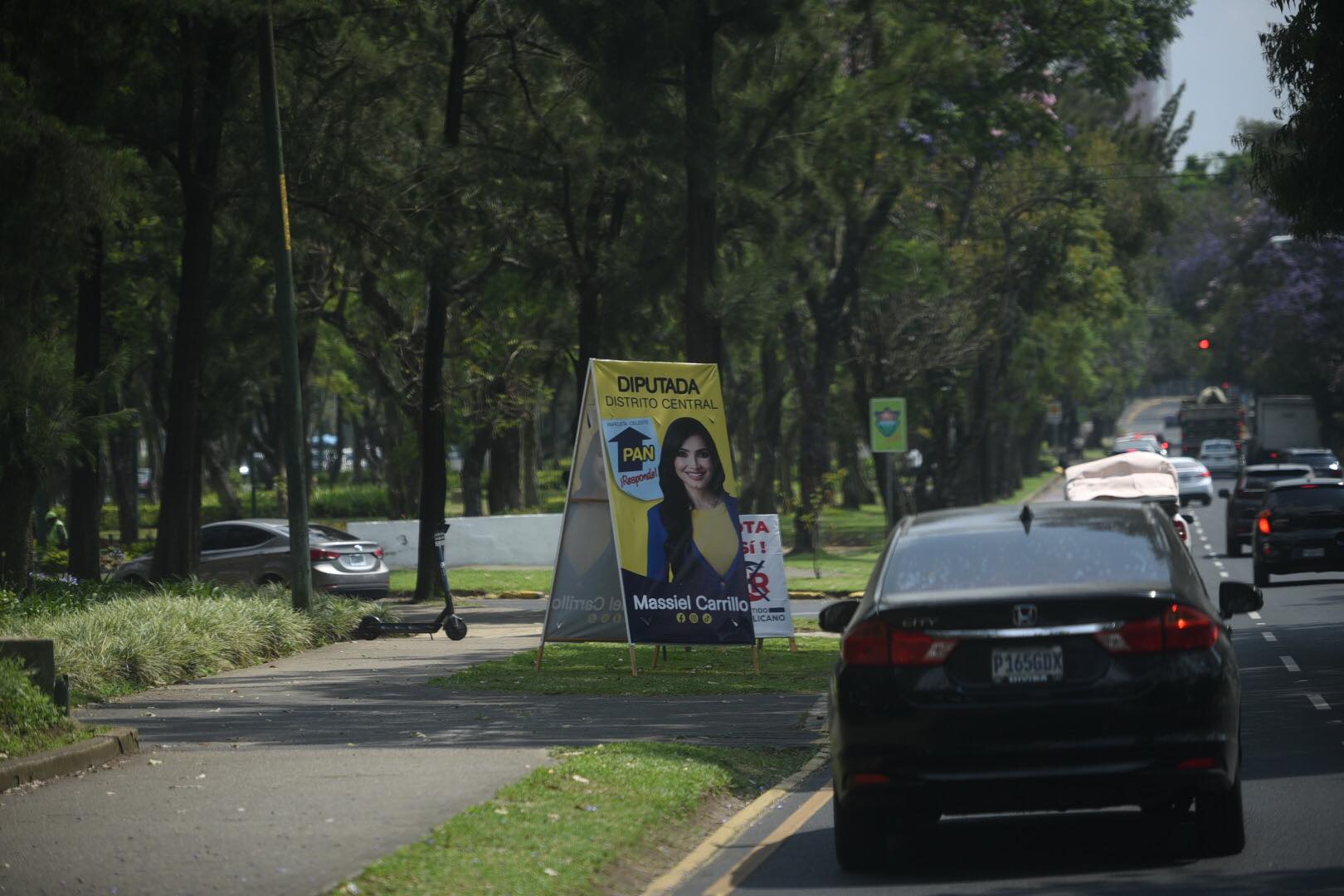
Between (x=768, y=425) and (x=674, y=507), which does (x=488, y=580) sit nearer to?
(x=768, y=425)

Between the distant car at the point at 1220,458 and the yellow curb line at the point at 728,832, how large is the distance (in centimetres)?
7297

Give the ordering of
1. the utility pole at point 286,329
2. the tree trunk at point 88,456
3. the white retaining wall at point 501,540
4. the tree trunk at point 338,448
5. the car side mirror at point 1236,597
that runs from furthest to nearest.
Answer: the tree trunk at point 338,448, the white retaining wall at point 501,540, the tree trunk at point 88,456, the utility pole at point 286,329, the car side mirror at point 1236,597

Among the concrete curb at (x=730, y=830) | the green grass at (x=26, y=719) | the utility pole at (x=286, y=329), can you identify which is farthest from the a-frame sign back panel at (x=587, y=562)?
the green grass at (x=26, y=719)

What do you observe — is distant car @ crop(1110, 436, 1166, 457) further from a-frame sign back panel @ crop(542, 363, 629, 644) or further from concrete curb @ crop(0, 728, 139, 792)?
concrete curb @ crop(0, 728, 139, 792)

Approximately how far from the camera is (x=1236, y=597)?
9922 millimetres

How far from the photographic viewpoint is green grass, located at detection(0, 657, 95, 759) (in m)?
11.1

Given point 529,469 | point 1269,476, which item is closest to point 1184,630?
point 1269,476

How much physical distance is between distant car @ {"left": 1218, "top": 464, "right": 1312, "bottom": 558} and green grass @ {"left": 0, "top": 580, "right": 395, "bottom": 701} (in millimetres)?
19877

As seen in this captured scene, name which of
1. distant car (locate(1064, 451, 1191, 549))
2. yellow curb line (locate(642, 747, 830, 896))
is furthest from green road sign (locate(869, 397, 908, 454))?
yellow curb line (locate(642, 747, 830, 896))

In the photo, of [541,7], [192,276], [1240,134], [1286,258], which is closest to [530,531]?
[192,276]

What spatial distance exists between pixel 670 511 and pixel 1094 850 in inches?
352

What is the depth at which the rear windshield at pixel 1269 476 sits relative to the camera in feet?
122

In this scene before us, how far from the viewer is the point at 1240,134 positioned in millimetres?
19703

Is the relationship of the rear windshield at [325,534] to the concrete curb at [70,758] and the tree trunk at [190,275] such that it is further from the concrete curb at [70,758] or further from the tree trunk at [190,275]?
the concrete curb at [70,758]
